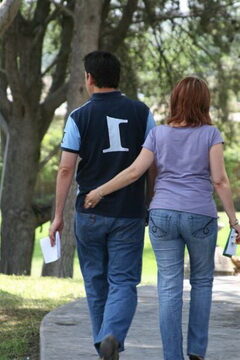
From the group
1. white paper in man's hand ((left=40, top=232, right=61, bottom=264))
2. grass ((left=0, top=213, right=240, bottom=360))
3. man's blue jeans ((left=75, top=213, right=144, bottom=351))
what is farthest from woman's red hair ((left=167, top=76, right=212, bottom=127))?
grass ((left=0, top=213, right=240, bottom=360))

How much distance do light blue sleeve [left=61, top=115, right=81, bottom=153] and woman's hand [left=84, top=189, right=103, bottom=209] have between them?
258 millimetres

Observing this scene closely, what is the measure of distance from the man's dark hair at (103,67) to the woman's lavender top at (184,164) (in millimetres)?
449

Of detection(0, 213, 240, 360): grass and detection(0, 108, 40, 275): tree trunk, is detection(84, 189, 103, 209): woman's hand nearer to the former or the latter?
detection(0, 213, 240, 360): grass

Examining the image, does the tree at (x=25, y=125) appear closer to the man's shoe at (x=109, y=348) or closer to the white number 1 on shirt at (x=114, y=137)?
the white number 1 on shirt at (x=114, y=137)

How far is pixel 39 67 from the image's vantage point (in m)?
18.4

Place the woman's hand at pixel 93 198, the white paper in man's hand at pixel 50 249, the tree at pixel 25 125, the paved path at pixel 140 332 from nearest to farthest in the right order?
the woman's hand at pixel 93 198 < the white paper in man's hand at pixel 50 249 < the paved path at pixel 140 332 < the tree at pixel 25 125

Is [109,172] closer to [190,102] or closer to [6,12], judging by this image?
[190,102]

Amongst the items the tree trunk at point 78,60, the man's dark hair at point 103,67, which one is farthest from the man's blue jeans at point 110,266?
the tree trunk at point 78,60

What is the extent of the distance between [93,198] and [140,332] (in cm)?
187

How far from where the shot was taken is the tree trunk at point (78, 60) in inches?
579

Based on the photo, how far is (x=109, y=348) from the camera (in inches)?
201

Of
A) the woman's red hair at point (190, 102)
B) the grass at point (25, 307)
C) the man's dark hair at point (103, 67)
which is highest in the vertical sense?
the man's dark hair at point (103, 67)

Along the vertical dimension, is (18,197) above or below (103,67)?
below

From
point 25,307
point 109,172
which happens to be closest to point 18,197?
point 25,307
